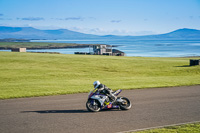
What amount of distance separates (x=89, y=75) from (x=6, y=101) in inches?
582

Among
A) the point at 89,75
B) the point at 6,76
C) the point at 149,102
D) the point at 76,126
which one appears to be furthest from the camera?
the point at 89,75

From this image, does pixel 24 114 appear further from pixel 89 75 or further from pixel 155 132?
pixel 89 75

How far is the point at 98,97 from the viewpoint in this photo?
492 inches

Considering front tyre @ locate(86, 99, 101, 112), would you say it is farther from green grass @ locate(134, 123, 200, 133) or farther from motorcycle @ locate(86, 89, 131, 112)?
green grass @ locate(134, 123, 200, 133)

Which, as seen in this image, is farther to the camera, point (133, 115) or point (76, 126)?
point (133, 115)

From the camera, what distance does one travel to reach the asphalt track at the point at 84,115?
1010 cm

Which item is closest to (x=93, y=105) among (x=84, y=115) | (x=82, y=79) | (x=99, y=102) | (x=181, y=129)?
(x=99, y=102)

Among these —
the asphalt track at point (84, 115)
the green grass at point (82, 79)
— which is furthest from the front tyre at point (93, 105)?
the green grass at point (82, 79)

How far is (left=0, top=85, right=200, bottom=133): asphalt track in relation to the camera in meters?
10.1

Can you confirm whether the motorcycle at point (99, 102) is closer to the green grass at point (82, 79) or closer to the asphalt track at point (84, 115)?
the asphalt track at point (84, 115)

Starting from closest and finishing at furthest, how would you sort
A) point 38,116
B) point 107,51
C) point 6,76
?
point 38,116
point 6,76
point 107,51

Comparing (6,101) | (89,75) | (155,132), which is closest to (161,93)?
(155,132)

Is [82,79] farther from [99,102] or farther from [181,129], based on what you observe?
[181,129]

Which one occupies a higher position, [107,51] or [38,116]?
[107,51]
